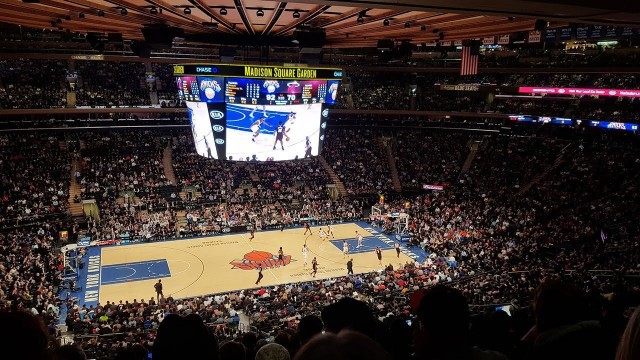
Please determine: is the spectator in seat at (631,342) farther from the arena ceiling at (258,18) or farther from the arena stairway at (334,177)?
the arena stairway at (334,177)

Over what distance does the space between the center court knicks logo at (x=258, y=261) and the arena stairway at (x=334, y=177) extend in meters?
12.7

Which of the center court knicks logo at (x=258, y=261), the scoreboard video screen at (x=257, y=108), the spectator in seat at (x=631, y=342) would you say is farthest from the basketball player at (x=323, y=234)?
the spectator in seat at (x=631, y=342)

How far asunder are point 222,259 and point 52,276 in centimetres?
841

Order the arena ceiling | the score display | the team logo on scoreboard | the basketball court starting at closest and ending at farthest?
1. the arena ceiling
2. the score display
3. the basketball court
4. the team logo on scoreboard

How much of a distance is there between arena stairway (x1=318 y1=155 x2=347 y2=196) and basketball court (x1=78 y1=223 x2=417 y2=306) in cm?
709

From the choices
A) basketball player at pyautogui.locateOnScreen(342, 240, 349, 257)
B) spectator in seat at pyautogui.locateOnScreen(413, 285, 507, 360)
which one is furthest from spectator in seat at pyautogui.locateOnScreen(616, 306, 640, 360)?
basketball player at pyautogui.locateOnScreen(342, 240, 349, 257)

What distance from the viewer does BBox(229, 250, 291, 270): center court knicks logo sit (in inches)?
1001

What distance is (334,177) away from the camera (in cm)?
4006

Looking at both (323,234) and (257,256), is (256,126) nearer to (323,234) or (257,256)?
(257,256)

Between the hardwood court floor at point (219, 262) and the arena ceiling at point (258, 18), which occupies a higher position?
the arena ceiling at point (258, 18)

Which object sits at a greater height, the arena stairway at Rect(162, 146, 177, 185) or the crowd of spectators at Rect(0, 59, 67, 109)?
the crowd of spectators at Rect(0, 59, 67, 109)

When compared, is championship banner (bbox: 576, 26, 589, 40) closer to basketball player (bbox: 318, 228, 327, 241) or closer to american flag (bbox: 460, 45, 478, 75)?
american flag (bbox: 460, 45, 478, 75)

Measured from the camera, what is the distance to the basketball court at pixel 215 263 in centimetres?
2225

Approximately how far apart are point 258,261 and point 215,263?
236 centimetres
